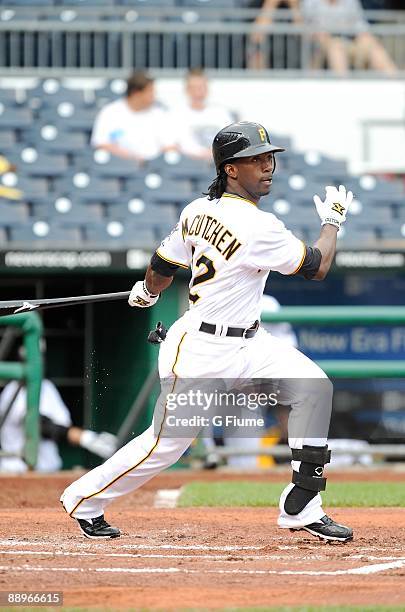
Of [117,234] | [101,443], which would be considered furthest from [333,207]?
[117,234]

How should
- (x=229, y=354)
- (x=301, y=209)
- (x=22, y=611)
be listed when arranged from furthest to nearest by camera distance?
(x=301, y=209) < (x=229, y=354) < (x=22, y=611)

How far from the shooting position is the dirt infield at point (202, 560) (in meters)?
3.84

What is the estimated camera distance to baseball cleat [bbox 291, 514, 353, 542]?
16.5 ft

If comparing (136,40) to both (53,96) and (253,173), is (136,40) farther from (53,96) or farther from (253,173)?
(253,173)

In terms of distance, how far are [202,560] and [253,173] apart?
1543 millimetres

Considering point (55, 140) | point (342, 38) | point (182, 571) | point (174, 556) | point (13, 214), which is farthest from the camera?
point (342, 38)

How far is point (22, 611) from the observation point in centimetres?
349

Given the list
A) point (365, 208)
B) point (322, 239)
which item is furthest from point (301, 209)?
point (322, 239)

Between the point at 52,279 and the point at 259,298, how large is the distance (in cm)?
545

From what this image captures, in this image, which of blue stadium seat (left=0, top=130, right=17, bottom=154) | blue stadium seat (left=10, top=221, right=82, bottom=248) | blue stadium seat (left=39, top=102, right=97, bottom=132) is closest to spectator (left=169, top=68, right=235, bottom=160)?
blue stadium seat (left=39, top=102, right=97, bottom=132)

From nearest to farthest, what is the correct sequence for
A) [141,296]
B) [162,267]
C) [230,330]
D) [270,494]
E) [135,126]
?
[230,330], [162,267], [141,296], [270,494], [135,126]

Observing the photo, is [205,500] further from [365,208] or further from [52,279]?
[365,208]

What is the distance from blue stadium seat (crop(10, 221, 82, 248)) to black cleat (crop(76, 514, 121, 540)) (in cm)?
503

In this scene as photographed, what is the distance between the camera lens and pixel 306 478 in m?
4.96
